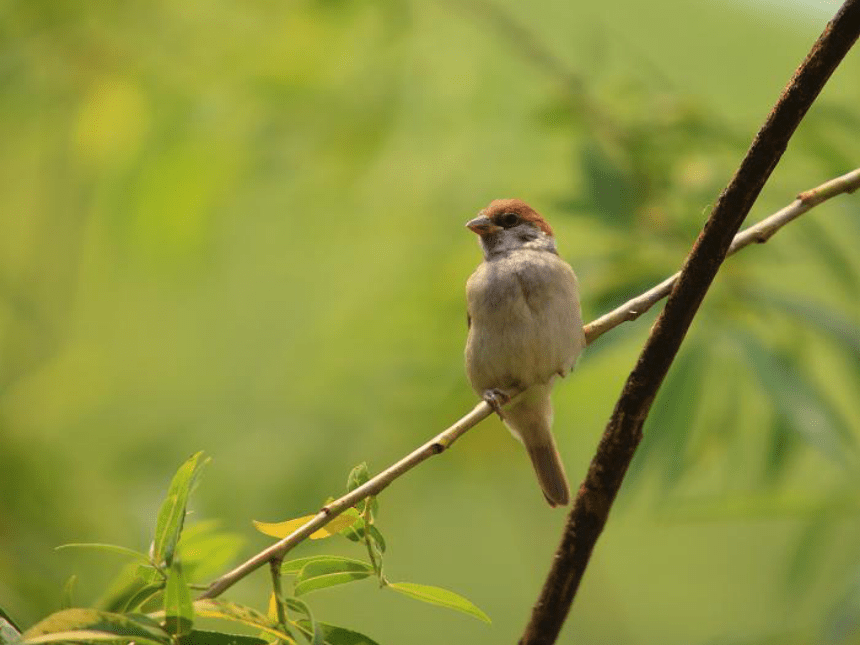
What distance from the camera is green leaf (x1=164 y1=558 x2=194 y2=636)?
2.76 ft

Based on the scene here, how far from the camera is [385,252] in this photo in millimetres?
3783

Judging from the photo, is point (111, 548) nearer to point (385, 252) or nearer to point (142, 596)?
point (142, 596)

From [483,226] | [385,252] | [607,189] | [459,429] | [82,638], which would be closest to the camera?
[82,638]

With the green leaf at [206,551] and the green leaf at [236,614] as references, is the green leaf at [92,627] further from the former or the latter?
the green leaf at [206,551]

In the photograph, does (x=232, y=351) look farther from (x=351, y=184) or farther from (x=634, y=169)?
(x=634, y=169)

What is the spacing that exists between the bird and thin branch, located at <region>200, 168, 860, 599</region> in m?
0.69

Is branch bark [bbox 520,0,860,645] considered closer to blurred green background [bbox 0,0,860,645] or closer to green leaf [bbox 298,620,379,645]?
green leaf [bbox 298,620,379,645]

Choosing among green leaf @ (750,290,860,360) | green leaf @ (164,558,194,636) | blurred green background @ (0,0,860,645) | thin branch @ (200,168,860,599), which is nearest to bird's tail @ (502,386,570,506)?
blurred green background @ (0,0,860,645)

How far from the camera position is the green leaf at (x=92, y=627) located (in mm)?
783

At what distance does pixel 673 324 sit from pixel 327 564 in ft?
1.23

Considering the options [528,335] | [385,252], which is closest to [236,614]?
[528,335]

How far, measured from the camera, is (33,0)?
3143 millimetres

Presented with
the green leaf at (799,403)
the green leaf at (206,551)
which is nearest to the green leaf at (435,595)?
the green leaf at (206,551)

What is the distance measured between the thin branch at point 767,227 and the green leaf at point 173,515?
480 millimetres
